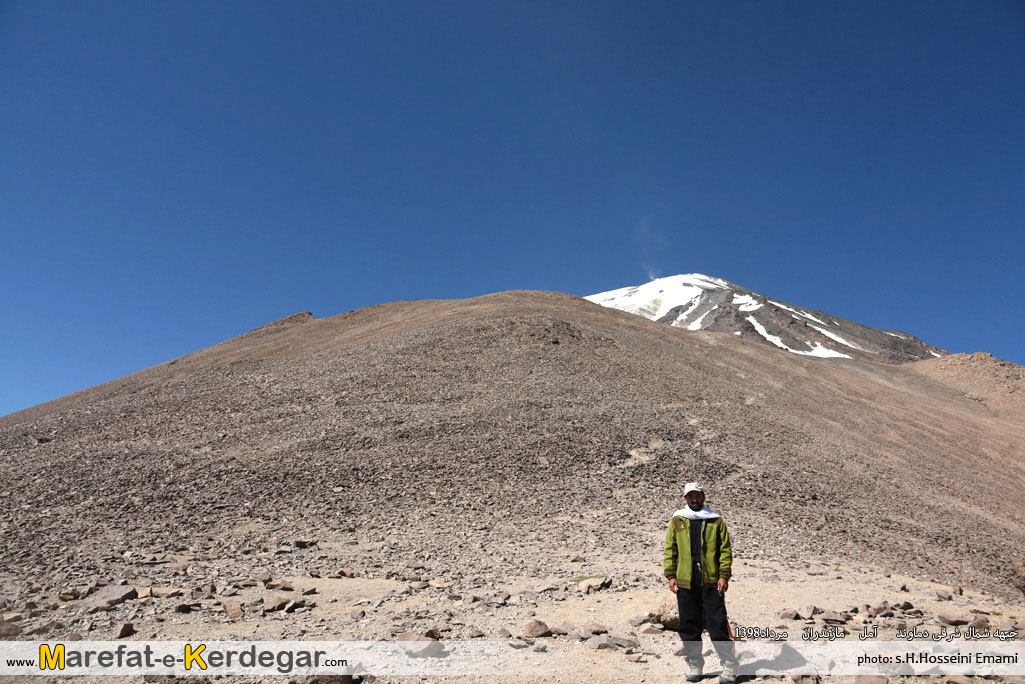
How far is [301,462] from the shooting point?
12.9 m

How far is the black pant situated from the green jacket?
114 millimetres

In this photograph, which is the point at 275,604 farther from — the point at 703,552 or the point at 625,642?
the point at 703,552

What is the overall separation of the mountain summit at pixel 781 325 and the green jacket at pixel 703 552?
52527 mm

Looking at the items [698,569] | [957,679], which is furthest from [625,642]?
[957,679]

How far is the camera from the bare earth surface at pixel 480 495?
666cm

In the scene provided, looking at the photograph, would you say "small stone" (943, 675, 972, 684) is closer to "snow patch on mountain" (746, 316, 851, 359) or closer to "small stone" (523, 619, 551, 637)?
"small stone" (523, 619, 551, 637)

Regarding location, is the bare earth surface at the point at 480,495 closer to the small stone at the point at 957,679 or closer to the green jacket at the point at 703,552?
the green jacket at the point at 703,552

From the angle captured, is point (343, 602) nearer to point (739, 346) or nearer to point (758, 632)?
point (758, 632)

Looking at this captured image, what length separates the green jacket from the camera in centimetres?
481

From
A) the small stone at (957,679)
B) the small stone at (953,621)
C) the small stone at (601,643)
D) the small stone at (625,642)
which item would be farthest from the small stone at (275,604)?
the small stone at (953,621)

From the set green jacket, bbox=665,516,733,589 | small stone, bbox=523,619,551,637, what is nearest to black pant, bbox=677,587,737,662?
green jacket, bbox=665,516,733,589

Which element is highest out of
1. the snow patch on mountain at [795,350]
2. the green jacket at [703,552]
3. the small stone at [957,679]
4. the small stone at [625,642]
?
the snow patch on mountain at [795,350]

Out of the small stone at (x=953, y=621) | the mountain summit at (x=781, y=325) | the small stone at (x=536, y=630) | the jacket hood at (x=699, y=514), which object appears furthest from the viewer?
the mountain summit at (x=781, y=325)

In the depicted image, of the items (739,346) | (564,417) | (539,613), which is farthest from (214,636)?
(739,346)
